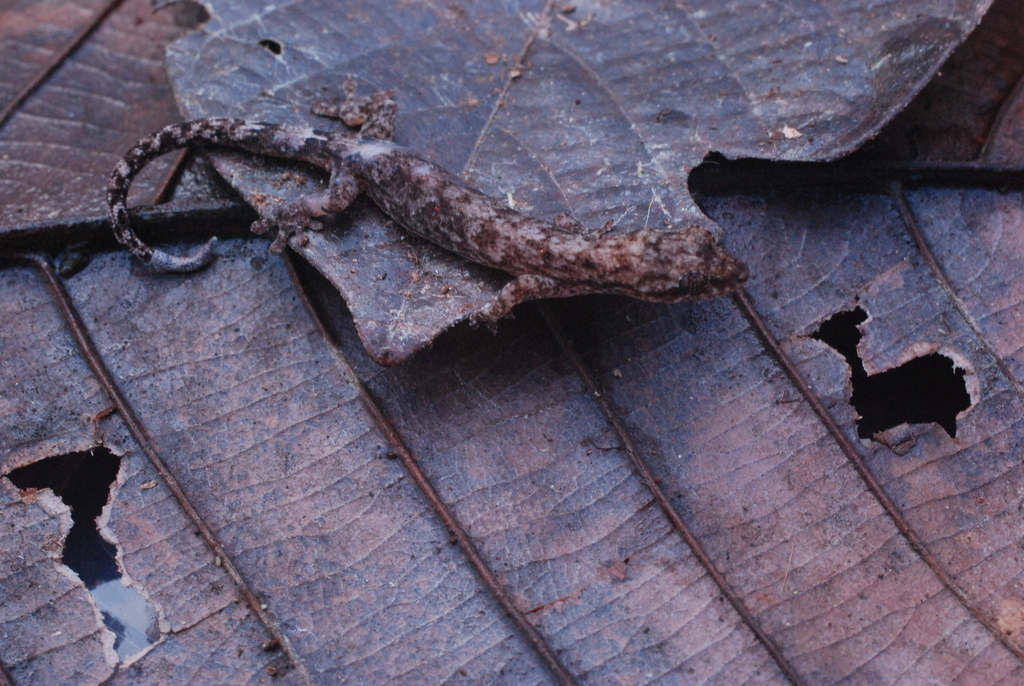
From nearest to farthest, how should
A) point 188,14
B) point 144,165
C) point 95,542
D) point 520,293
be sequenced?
point 95,542 → point 520,293 → point 144,165 → point 188,14

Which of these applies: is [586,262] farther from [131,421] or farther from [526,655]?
[131,421]

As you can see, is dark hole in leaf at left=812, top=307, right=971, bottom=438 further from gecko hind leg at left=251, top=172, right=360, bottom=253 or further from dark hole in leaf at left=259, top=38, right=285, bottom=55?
dark hole in leaf at left=259, top=38, right=285, bottom=55

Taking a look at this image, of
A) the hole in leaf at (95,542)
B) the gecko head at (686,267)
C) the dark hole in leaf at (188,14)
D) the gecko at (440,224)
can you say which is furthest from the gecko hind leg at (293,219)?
the dark hole in leaf at (188,14)

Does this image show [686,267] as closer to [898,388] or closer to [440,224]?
[898,388]

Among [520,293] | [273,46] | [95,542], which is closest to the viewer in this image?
[95,542]

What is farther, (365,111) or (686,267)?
(365,111)

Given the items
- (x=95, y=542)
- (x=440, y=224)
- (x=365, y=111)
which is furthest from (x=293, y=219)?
(x=95, y=542)
